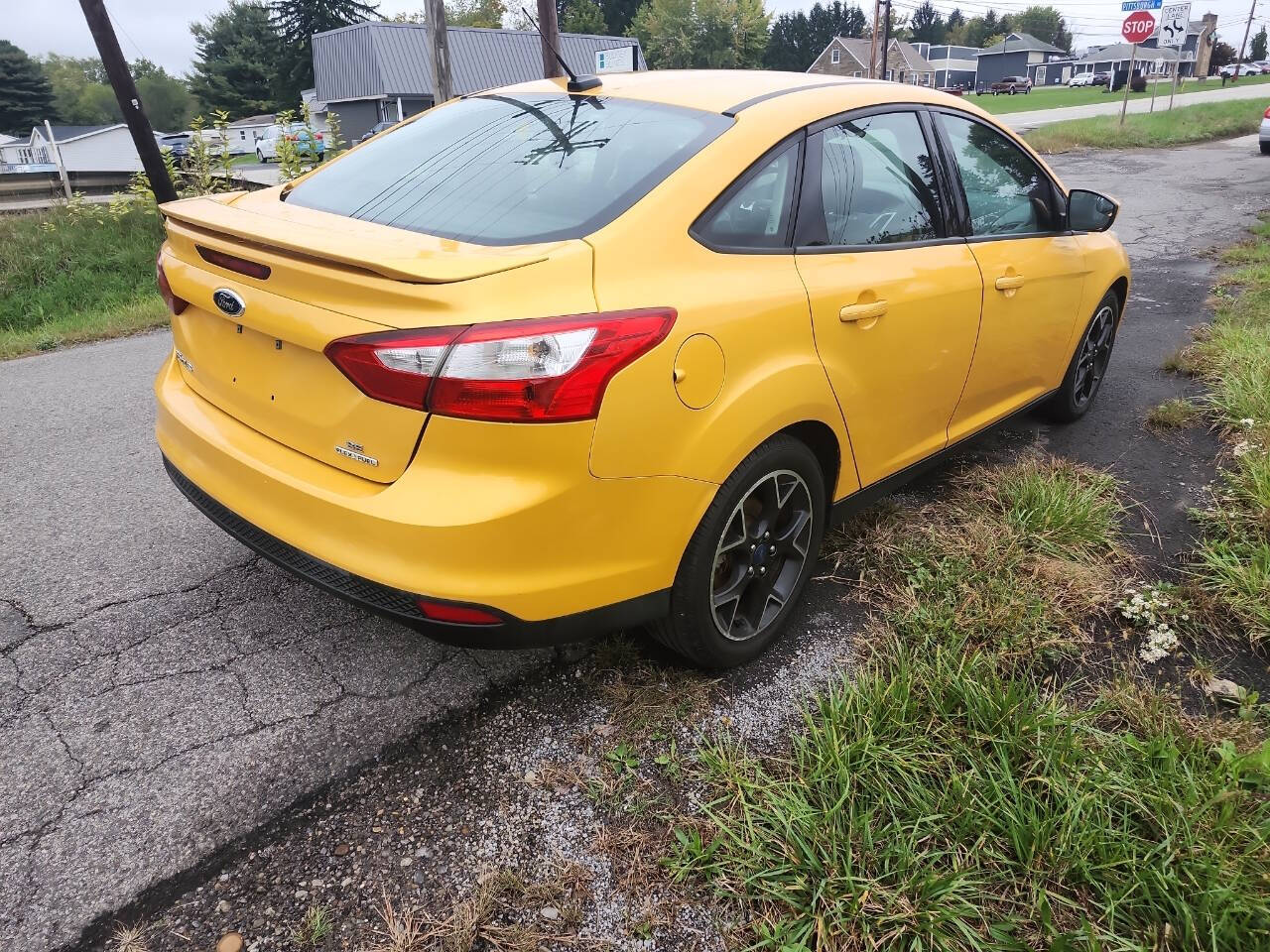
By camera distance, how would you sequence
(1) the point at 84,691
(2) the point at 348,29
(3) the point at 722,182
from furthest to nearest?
1. (2) the point at 348,29
2. (1) the point at 84,691
3. (3) the point at 722,182

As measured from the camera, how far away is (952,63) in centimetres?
9756

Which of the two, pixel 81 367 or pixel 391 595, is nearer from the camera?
pixel 391 595

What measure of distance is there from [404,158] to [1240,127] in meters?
28.3

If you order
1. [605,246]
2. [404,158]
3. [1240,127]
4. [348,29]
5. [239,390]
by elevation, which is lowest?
[1240,127]

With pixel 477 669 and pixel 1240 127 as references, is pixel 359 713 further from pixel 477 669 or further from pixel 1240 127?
pixel 1240 127

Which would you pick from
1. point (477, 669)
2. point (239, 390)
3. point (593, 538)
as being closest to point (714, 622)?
point (593, 538)

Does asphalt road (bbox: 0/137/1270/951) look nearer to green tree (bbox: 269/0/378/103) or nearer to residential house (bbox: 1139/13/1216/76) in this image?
green tree (bbox: 269/0/378/103)

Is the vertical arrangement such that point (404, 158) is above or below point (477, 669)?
above

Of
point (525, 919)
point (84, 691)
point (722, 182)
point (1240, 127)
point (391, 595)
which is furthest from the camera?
point (1240, 127)

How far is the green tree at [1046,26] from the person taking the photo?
129 m

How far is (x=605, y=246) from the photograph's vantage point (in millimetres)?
2047

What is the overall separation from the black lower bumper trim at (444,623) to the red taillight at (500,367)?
0.46 meters

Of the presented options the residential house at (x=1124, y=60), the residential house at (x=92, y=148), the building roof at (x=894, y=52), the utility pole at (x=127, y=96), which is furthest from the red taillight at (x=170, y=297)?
the residential house at (x=1124, y=60)

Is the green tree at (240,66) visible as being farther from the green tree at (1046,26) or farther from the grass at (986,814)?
the green tree at (1046,26)
